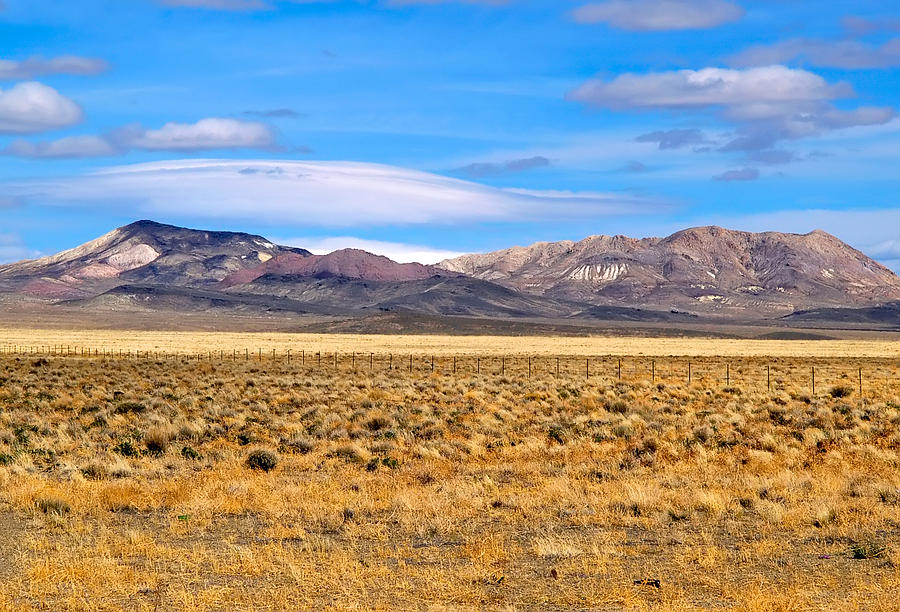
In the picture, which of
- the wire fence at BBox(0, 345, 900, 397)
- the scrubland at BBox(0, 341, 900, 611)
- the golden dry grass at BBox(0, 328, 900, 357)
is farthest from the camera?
the golden dry grass at BBox(0, 328, 900, 357)

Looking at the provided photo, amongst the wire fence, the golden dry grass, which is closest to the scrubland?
the wire fence

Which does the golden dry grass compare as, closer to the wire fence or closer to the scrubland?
the wire fence

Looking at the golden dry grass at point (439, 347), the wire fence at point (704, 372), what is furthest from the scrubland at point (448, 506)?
the golden dry grass at point (439, 347)

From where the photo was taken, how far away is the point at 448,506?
16.0m

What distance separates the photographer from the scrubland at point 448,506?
1120 centimetres

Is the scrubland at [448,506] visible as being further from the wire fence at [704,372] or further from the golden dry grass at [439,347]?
the golden dry grass at [439,347]

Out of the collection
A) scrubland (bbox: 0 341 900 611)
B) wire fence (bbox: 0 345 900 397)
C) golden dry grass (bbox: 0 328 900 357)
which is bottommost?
scrubland (bbox: 0 341 900 611)

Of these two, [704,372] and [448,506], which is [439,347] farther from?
[448,506]

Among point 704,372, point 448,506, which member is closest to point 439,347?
point 704,372

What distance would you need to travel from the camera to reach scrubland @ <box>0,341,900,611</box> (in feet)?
36.7

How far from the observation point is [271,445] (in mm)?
23812

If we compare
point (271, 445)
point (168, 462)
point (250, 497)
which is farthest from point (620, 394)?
point (250, 497)

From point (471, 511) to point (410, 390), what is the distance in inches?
911

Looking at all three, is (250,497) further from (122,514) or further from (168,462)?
(168,462)
